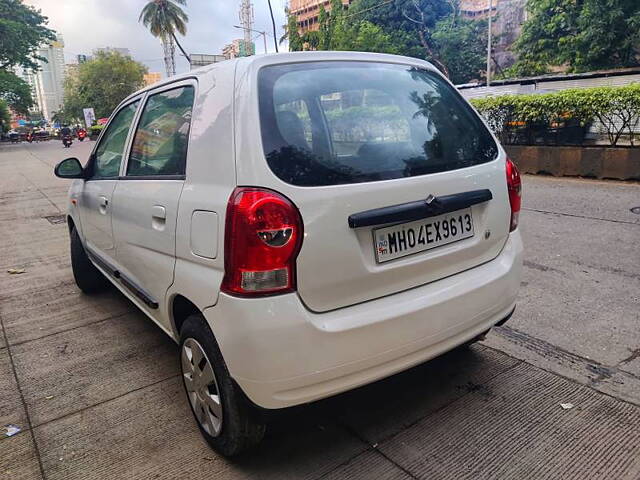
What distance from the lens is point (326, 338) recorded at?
1.86 metres

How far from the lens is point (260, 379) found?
1852 millimetres

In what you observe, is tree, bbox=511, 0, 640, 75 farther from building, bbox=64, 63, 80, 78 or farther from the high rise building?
the high rise building

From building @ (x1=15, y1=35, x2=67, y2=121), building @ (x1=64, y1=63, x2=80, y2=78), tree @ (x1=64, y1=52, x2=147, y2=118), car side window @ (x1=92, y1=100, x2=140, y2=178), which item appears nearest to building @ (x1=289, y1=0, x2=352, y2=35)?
tree @ (x1=64, y1=52, x2=147, y2=118)

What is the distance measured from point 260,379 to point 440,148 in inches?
51.2

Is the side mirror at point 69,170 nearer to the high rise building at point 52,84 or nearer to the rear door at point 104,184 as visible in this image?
the rear door at point 104,184

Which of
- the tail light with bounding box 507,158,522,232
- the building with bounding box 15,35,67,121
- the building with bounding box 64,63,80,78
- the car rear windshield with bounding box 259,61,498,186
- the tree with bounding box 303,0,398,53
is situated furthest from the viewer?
the building with bounding box 15,35,67,121

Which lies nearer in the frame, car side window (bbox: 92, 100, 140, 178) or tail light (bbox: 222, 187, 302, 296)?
tail light (bbox: 222, 187, 302, 296)

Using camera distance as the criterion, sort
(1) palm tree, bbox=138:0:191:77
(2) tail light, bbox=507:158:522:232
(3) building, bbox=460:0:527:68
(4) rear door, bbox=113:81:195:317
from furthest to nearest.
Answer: (1) palm tree, bbox=138:0:191:77, (3) building, bbox=460:0:527:68, (2) tail light, bbox=507:158:522:232, (4) rear door, bbox=113:81:195:317

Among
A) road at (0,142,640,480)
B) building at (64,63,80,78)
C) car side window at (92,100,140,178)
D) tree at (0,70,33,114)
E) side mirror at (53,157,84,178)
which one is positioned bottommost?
road at (0,142,640,480)

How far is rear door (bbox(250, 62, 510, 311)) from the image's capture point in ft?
6.18

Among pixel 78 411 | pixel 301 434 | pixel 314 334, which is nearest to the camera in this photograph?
pixel 314 334

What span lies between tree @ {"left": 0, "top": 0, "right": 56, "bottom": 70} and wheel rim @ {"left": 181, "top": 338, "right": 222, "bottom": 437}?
45.1 meters

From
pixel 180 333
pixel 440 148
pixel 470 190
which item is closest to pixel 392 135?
pixel 440 148

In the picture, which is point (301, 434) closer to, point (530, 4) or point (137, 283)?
point (137, 283)
